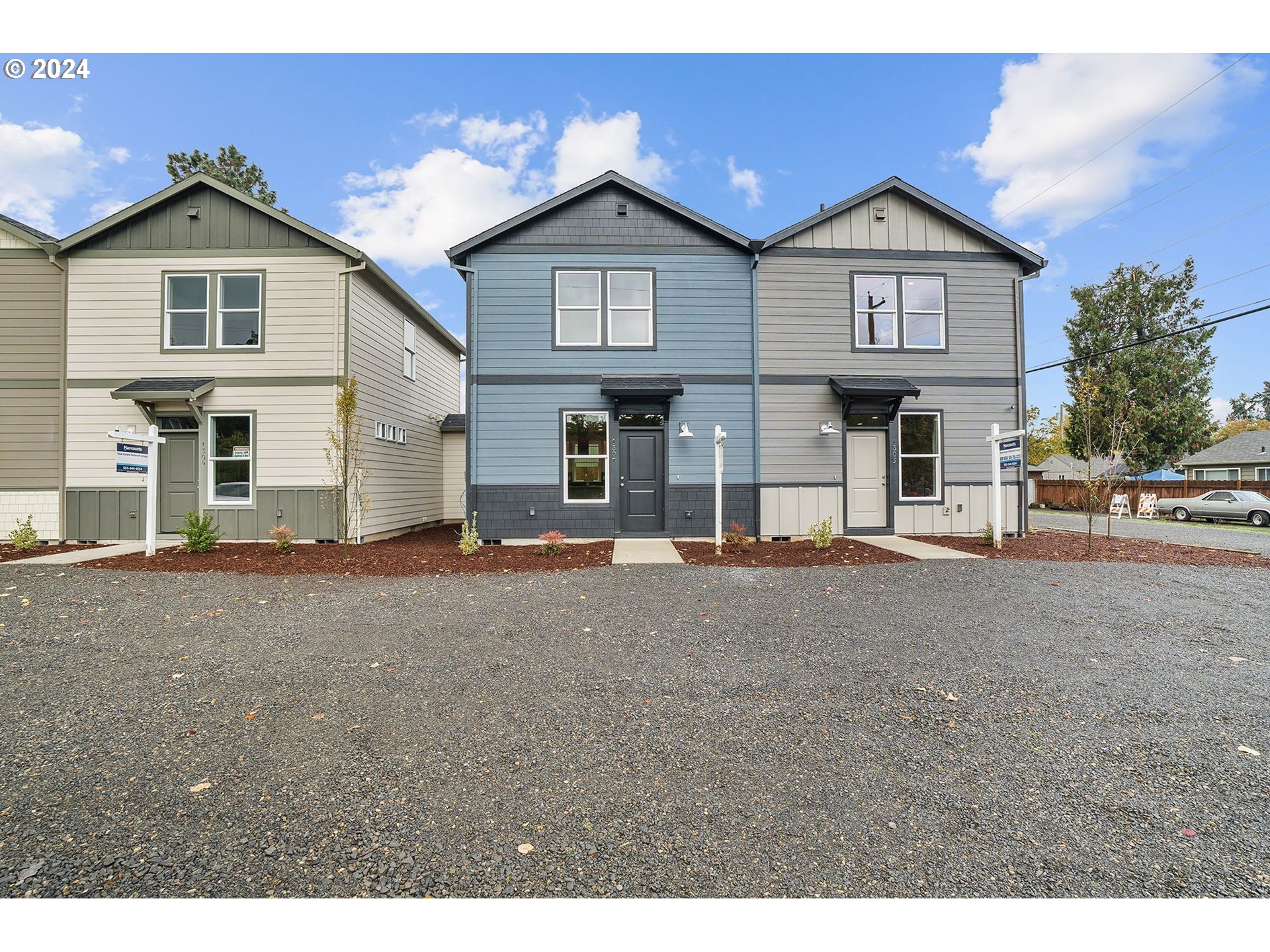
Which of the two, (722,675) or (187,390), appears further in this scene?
(187,390)

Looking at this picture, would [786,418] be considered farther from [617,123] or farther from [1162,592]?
[617,123]

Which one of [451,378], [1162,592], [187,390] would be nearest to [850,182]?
[1162,592]

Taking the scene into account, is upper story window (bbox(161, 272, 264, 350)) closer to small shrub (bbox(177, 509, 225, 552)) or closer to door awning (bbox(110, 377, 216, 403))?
door awning (bbox(110, 377, 216, 403))

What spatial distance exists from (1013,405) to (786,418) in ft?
15.9

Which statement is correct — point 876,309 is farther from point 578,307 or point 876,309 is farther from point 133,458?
point 133,458

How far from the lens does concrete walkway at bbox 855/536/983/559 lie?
8.77 m

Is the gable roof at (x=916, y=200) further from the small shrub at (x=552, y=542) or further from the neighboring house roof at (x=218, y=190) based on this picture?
the neighboring house roof at (x=218, y=190)

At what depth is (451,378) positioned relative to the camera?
17500 millimetres

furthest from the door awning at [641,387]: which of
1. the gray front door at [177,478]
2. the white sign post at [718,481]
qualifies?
the gray front door at [177,478]

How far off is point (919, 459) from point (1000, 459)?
1.67m

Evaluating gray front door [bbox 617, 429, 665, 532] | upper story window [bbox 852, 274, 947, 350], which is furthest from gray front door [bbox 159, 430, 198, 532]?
upper story window [bbox 852, 274, 947, 350]

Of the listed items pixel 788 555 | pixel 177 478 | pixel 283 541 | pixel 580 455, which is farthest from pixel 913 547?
pixel 177 478

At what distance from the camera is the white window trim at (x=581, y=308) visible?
35.9 ft

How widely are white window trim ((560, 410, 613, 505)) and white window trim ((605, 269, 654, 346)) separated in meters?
1.48
